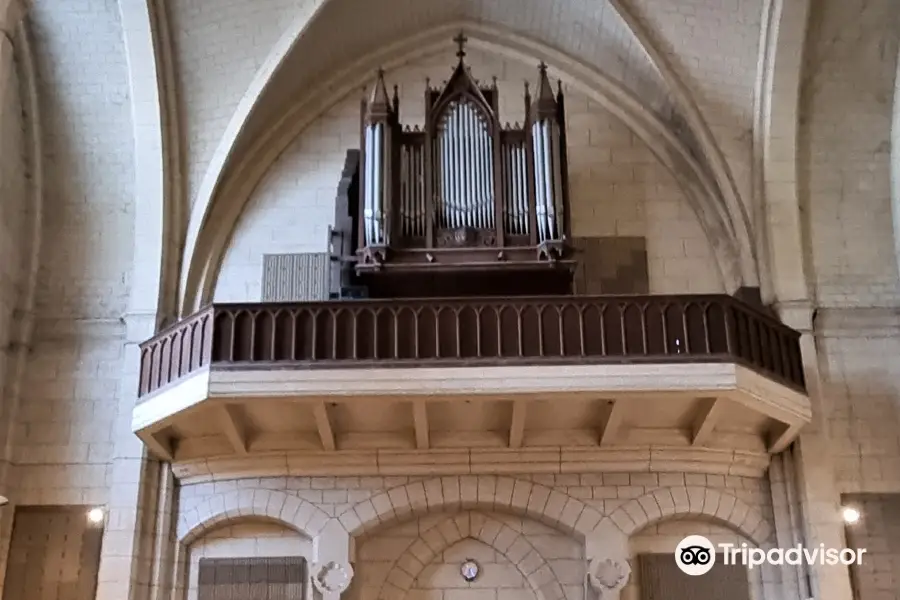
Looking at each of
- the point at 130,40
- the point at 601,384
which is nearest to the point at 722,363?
the point at 601,384

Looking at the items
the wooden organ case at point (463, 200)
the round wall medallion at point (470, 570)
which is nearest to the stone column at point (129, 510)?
the wooden organ case at point (463, 200)

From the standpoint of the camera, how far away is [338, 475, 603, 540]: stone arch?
40.8ft

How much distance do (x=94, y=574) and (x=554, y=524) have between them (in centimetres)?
564

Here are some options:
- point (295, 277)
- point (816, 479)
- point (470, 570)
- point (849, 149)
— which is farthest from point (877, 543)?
point (295, 277)

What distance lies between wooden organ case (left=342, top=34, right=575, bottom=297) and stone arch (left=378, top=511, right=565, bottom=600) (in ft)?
9.54

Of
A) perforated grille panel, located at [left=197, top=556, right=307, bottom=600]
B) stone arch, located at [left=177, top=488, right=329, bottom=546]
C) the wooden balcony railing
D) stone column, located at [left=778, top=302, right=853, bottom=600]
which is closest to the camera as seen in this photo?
the wooden balcony railing

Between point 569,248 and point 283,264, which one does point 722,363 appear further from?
point 283,264

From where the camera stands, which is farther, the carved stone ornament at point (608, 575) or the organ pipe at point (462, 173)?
the organ pipe at point (462, 173)

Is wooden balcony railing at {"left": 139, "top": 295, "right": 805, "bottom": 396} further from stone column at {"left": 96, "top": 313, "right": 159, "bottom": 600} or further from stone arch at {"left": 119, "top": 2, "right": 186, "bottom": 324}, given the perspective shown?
stone arch at {"left": 119, "top": 2, "right": 186, "bottom": 324}

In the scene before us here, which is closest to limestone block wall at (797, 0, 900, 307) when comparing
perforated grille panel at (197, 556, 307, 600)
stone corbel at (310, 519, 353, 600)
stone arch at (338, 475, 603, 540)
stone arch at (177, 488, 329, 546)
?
stone arch at (338, 475, 603, 540)

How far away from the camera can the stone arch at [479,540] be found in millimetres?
12398

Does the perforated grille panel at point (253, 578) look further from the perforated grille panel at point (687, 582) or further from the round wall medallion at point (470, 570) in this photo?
the perforated grille panel at point (687, 582)

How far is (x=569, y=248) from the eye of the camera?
1261cm

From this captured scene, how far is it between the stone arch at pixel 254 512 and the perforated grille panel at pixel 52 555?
115 centimetres
